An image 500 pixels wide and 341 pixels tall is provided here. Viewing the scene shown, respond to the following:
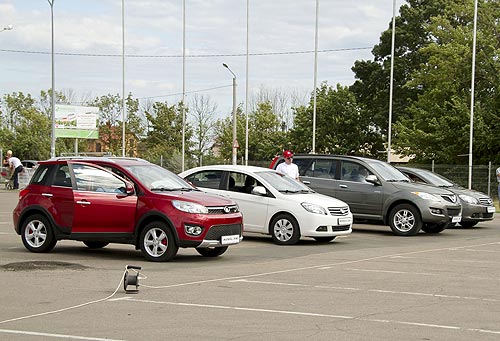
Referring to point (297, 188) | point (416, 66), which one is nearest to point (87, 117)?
point (416, 66)

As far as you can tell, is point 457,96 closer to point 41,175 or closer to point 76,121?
point 76,121

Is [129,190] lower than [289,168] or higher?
lower

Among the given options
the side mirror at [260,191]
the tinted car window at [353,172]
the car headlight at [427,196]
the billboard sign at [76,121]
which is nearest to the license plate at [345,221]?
the side mirror at [260,191]

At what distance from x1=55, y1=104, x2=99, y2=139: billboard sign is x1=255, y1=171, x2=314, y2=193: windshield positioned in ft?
152

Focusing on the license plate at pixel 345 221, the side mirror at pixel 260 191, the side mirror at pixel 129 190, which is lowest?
the license plate at pixel 345 221

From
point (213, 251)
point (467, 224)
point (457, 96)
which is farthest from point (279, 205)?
point (457, 96)

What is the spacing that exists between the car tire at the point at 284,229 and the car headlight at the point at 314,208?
369 mm

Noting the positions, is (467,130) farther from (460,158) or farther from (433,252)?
(433,252)

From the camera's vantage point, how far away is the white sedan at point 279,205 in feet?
54.3

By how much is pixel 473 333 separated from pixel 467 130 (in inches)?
1576

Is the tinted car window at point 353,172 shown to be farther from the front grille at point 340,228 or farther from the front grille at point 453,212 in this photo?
the front grille at point 340,228

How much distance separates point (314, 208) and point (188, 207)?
4086 mm

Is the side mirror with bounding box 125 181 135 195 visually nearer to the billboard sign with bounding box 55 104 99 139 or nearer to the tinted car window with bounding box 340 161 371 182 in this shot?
the tinted car window with bounding box 340 161 371 182

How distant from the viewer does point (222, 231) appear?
1345 cm
